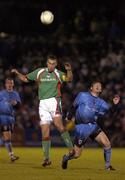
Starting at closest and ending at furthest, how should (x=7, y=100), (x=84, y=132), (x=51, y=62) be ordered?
(x=84, y=132) → (x=51, y=62) → (x=7, y=100)

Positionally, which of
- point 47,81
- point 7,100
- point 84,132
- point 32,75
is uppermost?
point 32,75

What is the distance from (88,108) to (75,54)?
16.4 metres

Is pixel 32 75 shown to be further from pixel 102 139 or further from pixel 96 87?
pixel 102 139

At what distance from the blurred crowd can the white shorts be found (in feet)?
36.4

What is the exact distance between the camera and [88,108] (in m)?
14.9

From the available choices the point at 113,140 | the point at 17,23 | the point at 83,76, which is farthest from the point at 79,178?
the point at 17,23

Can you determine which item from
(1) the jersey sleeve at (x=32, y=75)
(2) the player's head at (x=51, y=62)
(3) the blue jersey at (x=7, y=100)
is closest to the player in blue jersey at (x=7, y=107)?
(3) the blue jersey at (x=7, y=100)

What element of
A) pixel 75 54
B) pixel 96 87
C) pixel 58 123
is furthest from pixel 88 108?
pixel 75 54

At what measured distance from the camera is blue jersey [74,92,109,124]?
15.0 metres

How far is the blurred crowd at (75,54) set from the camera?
2834 centimetres

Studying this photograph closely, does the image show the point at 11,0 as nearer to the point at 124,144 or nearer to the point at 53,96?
the point at 124,144

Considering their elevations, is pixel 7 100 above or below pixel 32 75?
below

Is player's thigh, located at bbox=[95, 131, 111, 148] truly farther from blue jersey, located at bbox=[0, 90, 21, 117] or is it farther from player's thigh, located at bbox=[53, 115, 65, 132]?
blue jersey, located at bbox=[0, 90, 21, 117]

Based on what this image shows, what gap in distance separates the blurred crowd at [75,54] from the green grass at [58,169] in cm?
805
